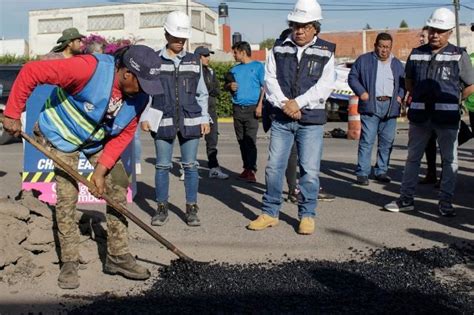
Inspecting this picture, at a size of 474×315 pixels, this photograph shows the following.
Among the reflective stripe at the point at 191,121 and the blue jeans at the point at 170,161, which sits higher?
the reflective stripe at the point at 191,121

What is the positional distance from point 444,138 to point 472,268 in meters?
2.08

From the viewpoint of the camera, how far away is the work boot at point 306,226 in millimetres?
6996

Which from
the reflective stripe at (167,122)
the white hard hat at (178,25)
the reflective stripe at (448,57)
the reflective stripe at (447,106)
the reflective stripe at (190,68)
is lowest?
the reflective stripe at (167,122)

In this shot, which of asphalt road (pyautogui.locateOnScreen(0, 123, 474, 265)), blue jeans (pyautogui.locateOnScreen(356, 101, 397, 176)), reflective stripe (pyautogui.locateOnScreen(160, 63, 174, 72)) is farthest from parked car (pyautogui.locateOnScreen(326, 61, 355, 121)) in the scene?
reflective stripe (pyautogui.locateOnScreen(160, 63, 174, 72))

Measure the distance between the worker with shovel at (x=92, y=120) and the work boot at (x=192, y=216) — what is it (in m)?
1.75

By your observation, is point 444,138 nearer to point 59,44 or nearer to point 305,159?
point 305,159

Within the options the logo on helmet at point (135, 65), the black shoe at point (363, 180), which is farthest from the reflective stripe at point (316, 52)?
the black shoe at point (363, 180)

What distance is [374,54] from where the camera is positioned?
9969 mm

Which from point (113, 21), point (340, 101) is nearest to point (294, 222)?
point (340, 101)

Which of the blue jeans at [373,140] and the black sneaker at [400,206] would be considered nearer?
the black sneaker at [400,206]

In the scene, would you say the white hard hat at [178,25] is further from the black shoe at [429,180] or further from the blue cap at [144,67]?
the black shoe at [429,180]

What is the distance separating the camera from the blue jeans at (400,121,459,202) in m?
7.54

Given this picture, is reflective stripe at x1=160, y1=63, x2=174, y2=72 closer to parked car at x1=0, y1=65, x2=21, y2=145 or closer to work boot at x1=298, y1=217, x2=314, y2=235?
work boot at x1=298, y1=217, x2=314, y2=235

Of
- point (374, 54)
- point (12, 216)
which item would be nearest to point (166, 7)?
point (374, 54)
